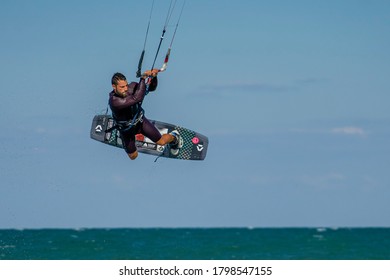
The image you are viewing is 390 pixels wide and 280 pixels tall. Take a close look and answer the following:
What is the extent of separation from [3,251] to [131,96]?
2616 cm

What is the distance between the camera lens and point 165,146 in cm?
2025

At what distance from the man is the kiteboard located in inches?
99.9

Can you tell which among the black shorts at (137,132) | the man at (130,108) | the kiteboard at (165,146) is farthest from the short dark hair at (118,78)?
the kiteboard at (165,146)

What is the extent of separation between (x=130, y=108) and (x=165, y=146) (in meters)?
3.95

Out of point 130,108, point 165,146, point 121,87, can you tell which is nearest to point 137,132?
point 130,108

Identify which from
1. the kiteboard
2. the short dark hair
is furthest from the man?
the kiteboard

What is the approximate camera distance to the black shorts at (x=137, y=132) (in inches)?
669

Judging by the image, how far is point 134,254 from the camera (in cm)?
4366

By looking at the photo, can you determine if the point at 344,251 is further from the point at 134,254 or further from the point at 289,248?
the point at 134,254

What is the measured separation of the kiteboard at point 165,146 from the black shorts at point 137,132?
8.32 feet

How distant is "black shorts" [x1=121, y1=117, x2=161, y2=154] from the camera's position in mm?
17000

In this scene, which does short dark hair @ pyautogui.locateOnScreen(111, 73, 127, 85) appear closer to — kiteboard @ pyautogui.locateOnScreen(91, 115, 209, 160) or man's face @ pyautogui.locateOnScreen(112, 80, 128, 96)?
man's face @ pyautogui.locateOnScreen(112, 80, 128, 96)

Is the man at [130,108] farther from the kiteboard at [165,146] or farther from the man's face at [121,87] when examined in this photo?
the kiteboard at [165,146]
